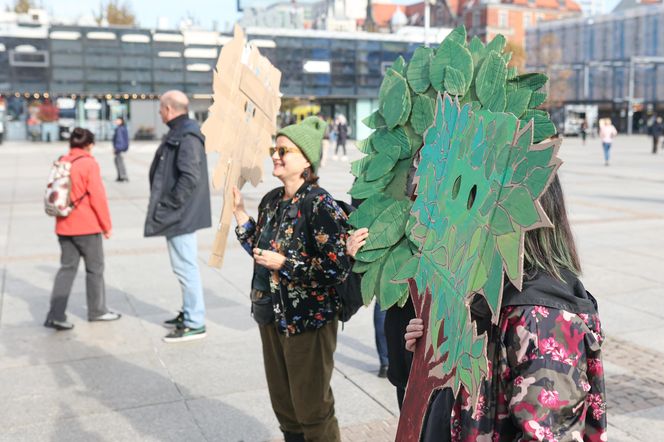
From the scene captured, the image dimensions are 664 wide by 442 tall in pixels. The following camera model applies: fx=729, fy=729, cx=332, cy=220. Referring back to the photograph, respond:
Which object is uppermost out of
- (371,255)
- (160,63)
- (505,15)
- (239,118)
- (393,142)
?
(505,15)

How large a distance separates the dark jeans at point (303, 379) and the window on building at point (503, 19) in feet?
306

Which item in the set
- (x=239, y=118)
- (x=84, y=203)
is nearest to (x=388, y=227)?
(x=239, y=118)

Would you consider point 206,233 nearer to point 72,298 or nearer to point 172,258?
point 72,298

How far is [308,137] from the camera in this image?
11.0 ft

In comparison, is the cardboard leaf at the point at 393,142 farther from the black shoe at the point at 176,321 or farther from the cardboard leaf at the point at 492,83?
the black shoe at the point at 176,321

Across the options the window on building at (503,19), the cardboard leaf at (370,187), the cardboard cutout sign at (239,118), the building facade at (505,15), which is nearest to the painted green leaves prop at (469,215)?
the cardboard leaf at (370,187)

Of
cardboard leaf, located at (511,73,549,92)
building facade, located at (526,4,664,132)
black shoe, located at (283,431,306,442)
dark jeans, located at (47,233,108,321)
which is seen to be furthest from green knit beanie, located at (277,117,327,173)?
building facade, located at (526,4,664,132)

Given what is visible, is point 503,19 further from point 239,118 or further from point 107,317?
point 239,118

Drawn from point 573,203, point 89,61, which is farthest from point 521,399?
point 89,61

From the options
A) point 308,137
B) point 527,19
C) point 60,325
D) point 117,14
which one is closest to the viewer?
point 308,137

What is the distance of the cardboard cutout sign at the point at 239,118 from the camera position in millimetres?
3361

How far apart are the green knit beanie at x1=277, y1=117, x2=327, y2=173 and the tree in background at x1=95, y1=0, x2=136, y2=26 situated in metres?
67.1

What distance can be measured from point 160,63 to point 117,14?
80.0 ft

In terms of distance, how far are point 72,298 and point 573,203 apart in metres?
10.1
